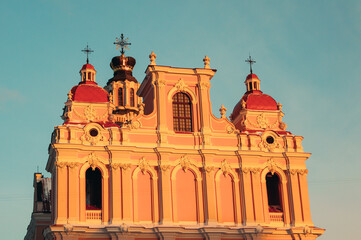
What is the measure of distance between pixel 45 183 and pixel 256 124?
18.2 metres

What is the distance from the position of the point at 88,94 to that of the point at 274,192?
13.7 meters

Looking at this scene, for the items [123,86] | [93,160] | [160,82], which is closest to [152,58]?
[160,82]

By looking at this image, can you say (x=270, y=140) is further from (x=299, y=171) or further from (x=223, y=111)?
(x=223, y=111)

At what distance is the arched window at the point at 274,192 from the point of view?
39.8 m

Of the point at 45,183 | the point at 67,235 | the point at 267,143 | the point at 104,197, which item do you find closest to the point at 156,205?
the point at 104,197

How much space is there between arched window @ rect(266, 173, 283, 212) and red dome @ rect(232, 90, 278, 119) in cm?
482

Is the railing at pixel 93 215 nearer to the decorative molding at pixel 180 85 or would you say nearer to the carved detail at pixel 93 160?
the carved detail at pixel 93 160

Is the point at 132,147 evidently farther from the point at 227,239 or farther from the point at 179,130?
the point at 227,239

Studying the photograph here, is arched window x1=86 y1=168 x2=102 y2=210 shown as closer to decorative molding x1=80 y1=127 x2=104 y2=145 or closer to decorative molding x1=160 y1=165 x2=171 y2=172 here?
decorative molding x1=80 y1=127 x2=104 y2=145

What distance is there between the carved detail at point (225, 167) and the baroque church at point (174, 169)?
0.20ft

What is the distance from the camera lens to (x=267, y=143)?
4019cm

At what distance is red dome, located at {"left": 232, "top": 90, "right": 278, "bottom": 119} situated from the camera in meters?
42.6

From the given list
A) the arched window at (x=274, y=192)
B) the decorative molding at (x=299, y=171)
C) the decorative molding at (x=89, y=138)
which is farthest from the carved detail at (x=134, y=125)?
the decorative molding at (x=299, y=171)

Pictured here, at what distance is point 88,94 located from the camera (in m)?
39.2
